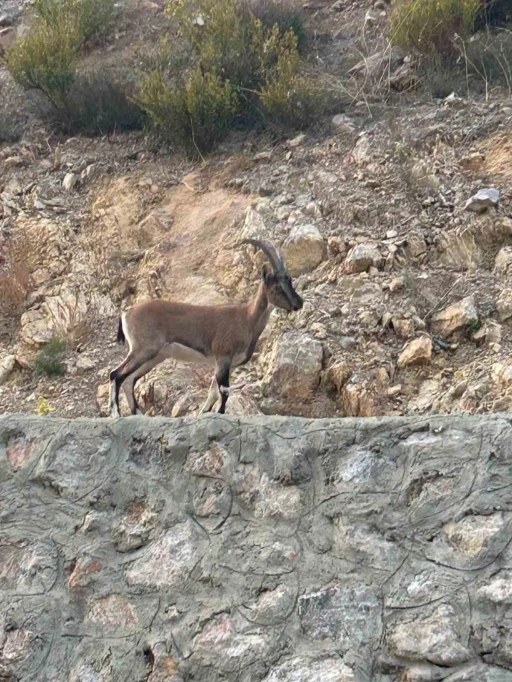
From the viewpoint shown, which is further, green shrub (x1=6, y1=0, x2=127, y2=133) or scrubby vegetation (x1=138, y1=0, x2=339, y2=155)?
A: green shrub (x1=6, y1=0, x2=127, y2=133)

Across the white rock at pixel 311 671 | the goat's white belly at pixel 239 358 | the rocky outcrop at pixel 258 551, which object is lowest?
the goat's white belly at pixel 239 358

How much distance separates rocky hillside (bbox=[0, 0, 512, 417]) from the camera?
9.92m

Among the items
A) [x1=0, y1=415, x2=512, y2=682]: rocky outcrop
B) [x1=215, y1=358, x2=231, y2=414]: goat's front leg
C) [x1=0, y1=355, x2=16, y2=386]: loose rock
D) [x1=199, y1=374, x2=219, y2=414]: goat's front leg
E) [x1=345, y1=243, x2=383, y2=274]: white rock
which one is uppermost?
[x1=0, y1=415, x2=512, y2=682]: rocky outcrop

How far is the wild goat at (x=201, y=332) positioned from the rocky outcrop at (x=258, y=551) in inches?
129

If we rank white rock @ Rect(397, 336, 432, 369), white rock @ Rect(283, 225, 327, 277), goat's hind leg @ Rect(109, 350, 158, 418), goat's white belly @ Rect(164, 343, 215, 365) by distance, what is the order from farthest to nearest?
1. white rock @ Rect(283, 225, 327, 277)
2. white rock @ Rect(397, 336, 432, 369)
3. goat's white belly @ Rect(164, 343, 215, 365)
4. goat's hind leg @ Rect(109, 350, 158, 418)

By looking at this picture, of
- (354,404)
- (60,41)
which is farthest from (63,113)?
(354,404)

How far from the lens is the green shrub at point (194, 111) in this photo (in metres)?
14.5

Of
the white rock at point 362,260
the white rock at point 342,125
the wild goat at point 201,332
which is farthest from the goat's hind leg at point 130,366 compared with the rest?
the white rock at point 342,125

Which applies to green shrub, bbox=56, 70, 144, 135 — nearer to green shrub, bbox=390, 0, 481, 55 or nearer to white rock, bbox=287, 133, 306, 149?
white rock, bbox=287, 133, 306, 149

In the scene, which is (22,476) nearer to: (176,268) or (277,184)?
(176,268)

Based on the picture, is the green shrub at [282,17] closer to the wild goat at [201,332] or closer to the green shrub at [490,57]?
the green shrub at [490,57]

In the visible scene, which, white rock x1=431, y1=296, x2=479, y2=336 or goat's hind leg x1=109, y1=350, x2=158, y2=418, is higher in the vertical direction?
goat's hind leg x1=109, y1=350, x2=158, y2=418

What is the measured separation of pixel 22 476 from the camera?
578 centimetres

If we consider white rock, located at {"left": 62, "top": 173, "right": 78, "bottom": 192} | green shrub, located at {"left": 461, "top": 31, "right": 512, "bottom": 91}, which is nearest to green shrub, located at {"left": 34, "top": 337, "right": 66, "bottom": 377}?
white rock, located at {"left": 62, "top": 173, "right": 78, "bottom": 192}
